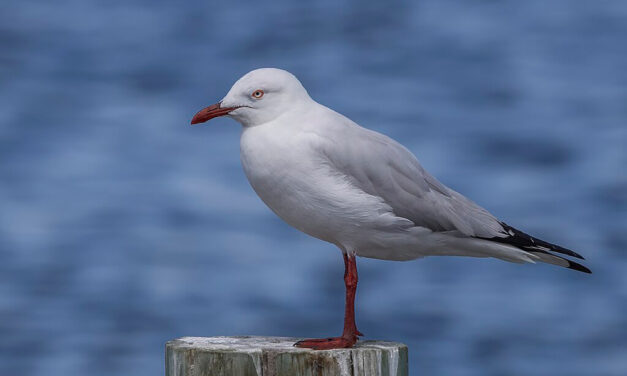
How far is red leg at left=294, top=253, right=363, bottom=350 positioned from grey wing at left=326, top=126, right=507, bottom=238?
22.4 inches

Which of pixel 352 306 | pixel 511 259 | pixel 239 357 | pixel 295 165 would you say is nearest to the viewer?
pixel 239 357

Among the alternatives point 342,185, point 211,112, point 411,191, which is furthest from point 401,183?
point 211,112

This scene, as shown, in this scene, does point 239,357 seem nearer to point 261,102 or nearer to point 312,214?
point 312,214

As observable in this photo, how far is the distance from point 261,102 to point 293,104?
0.24 meters

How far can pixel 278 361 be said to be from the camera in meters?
5.48

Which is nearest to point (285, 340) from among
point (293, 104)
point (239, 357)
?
point (239, 357)

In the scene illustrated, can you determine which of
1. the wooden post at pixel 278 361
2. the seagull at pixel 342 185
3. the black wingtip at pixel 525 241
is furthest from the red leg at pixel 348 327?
the black wingtip at pixel 525 241

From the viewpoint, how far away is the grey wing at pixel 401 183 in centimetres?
618

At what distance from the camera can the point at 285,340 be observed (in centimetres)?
631

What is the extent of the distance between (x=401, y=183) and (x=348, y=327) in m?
1.13

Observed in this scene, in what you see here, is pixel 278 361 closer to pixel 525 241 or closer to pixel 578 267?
pixel 525 241

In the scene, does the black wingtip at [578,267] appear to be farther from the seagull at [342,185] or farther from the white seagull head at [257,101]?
the white seagull head at [257,101]

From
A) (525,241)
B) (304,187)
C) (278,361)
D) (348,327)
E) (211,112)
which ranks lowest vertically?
(278,361)

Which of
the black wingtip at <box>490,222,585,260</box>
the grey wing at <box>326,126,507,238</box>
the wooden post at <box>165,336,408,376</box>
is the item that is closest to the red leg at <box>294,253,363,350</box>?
the wooden post at <box>165,336,408,376</box>
